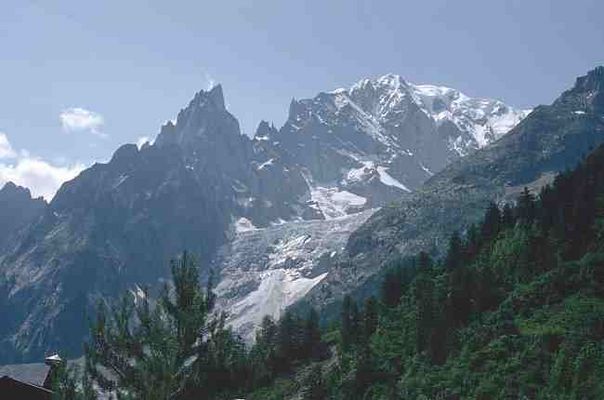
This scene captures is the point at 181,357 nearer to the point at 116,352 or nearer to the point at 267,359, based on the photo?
the point at 116,352

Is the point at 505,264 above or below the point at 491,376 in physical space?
above

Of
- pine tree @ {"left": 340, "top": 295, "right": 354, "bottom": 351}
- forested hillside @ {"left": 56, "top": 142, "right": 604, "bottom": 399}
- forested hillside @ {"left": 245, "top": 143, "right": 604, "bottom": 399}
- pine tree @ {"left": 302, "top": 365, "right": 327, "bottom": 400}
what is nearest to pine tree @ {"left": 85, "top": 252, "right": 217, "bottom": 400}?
forested hillside @ {"left": 56, "top": 142, "right": 604, "bottom": 399}

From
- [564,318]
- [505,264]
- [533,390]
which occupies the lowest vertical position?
[533,390]

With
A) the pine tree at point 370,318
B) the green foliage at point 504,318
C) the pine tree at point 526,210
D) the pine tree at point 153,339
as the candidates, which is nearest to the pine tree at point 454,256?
the green foliage at point 504,318

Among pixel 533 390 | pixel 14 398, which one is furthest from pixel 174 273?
pixel 533 390

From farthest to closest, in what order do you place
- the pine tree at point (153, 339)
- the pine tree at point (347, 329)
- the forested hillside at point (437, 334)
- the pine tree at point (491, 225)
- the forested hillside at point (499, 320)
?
1. the pine tree at point (491, 225)
2. the pine tree at point (347, 329)
3. the forested hillside at point (499, 320)
4. the forested hillside at point (437, 334)
5. the pine tree at point (153, 339)

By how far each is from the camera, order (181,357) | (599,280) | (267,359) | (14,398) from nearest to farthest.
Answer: (181,357), (14,398), (599,280), (267,359)

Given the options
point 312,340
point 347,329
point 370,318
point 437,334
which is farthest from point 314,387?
point 312,340

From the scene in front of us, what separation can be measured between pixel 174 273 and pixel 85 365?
524 centimetres

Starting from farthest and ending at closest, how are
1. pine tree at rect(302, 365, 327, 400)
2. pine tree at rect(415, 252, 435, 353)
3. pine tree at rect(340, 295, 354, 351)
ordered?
pine tree at rect(340, 295, 354, 351)
pine tree at rect(302, 365, 327, 400)
pine tree at rect(415, 252, 435, 353)

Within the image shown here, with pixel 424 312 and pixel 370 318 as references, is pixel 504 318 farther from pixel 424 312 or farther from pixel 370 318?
pixel 370 318

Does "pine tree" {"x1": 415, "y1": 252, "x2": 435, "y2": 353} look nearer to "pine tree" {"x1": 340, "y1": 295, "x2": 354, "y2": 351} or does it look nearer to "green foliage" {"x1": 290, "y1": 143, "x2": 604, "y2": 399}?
"green foliage" {"x1": 290, "y1": 143, "x2": 604, "y2": 399}

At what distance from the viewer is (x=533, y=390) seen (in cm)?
8238

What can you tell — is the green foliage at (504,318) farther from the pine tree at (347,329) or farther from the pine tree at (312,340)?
the pine tree at (312,340)
